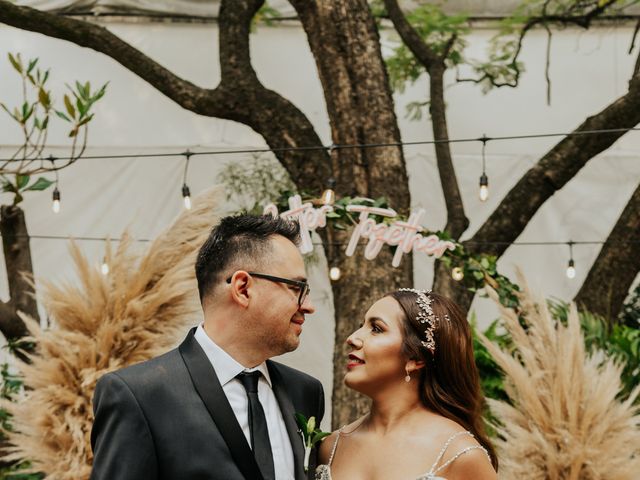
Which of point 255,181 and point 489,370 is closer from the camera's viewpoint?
point 489,370

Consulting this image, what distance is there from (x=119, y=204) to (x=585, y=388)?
5.54 m

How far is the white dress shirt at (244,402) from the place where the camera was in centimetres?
256

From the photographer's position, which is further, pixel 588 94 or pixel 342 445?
pixel 588 94

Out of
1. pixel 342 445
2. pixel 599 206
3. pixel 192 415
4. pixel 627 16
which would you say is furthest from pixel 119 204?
pixel 192 415

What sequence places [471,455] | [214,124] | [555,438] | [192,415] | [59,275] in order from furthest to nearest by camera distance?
[214,124] < [59,275] < [555,438] < [471,455] < [192,415]

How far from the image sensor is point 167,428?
2422 mm

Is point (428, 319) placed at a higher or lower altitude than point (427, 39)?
lower

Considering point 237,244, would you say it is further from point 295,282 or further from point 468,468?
point 468,468

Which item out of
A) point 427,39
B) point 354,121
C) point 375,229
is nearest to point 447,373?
point 375,229

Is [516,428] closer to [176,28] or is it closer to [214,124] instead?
[214,124]

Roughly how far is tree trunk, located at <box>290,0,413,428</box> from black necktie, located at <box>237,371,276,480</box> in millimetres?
3018

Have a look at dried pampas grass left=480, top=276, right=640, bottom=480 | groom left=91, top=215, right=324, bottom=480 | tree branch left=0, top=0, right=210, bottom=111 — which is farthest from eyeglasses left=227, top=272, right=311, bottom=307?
tree branch left=0, top=0, right=210, bottom=111

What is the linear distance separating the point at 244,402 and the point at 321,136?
681 cm

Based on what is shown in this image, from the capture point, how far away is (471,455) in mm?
2938
